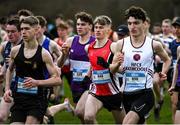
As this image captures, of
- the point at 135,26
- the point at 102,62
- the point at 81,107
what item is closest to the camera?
the point at 135,26

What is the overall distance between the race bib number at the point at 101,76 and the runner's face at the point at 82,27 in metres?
1.33

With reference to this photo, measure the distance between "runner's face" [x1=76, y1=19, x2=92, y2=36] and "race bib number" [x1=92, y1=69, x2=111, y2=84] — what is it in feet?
4.36

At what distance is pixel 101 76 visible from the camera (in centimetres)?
1191

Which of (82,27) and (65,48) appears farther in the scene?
(82,27)

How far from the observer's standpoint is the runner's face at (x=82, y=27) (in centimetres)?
1302

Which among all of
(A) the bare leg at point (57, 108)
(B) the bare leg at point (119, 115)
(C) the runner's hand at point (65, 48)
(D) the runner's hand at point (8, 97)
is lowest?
(A) the bare leg at point (57, 108)

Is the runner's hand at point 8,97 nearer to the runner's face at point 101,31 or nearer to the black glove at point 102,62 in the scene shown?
the black glove at point 102,62

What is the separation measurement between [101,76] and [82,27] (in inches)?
57.4

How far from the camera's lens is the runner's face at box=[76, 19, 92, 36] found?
42.7 feet

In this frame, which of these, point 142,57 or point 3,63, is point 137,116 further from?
point 3,63

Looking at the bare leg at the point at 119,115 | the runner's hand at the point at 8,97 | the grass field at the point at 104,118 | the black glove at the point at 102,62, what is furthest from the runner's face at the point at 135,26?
the grass field at the point at 104,118

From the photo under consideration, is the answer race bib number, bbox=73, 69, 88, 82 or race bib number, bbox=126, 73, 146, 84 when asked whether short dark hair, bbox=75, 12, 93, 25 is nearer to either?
race bib number, bbox=73, 69, 88, 82

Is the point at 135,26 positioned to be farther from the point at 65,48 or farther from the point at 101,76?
the point at 65,48

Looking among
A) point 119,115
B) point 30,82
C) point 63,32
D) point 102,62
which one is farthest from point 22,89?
point 63,32
